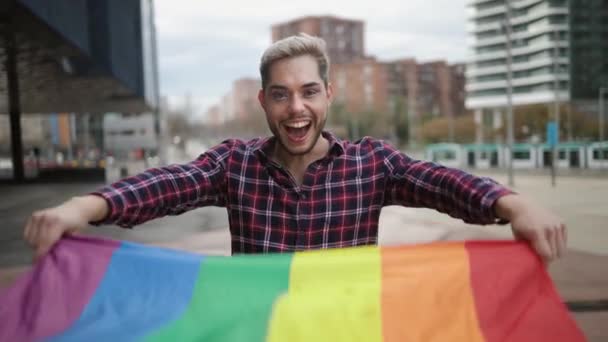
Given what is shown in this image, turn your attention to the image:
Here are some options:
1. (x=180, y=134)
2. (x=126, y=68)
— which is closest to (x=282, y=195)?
(x=126, y=68)

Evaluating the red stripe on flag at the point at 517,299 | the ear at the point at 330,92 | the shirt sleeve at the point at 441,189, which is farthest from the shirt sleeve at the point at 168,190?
the red stripe on flag at the point at 517,299

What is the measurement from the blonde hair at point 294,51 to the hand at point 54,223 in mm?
895

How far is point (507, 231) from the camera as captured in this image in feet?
34.9

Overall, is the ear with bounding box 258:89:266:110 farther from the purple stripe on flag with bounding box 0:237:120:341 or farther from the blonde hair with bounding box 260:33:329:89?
the purple stripe on flag with bounding box 0:237:120:341

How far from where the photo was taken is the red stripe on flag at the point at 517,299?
1.95 meters

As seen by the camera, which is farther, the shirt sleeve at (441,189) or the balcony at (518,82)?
the balcony at (518,82)

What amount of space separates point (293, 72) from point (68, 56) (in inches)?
687

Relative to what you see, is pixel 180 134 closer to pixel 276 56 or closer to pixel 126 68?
pixel 126 68

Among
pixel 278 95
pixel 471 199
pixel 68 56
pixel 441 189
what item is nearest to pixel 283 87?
pixel 278 95

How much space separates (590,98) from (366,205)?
53850 millimetres

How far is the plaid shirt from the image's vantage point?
240 cm

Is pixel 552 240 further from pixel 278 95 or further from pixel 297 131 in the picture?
pixel 278 95

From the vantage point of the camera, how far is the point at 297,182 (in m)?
2.50

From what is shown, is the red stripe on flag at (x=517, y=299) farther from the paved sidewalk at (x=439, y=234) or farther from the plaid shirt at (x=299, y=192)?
the paved sidewalk at (x=439, y=234)
